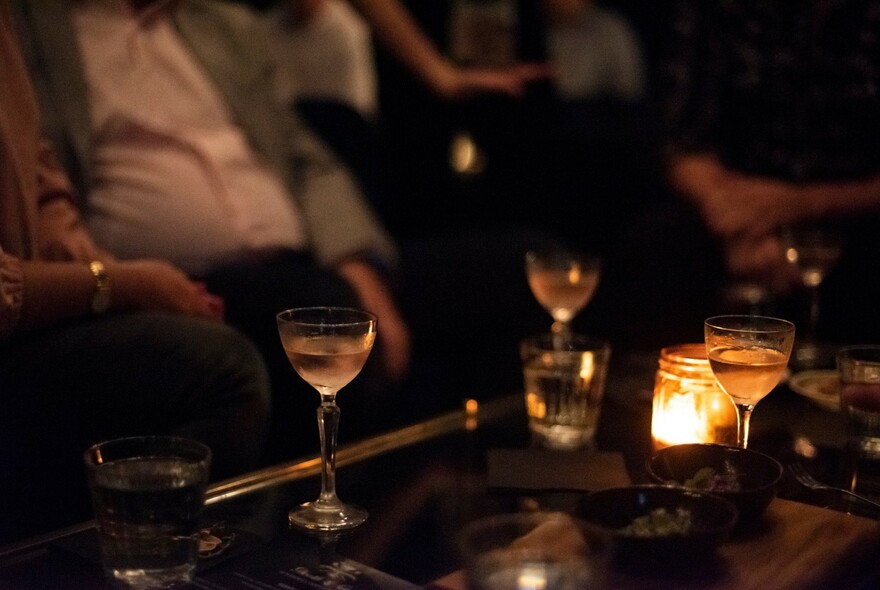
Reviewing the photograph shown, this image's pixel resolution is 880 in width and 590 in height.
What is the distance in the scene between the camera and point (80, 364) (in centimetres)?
129

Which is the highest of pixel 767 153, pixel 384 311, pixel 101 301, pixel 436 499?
pixel 767 153

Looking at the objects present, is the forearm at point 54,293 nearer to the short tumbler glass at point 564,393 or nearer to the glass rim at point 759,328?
the short tumbler glass at point 564,393

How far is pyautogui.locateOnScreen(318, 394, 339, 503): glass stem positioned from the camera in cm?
105

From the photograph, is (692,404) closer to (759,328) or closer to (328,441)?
(759,328)

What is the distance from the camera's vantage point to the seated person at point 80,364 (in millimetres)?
1272

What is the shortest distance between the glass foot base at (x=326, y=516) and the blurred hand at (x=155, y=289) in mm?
494

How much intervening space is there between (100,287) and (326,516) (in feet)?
1.76

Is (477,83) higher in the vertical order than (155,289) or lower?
higher

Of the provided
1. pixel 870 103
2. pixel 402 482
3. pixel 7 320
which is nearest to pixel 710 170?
pixel 870 103

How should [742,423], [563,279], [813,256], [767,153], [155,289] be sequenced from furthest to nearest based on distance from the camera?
[767,153] → [813,256] → [563,279] → [155,289] → [742,423]

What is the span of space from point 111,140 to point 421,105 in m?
1.71

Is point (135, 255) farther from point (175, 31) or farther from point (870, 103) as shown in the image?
point (870, 103)

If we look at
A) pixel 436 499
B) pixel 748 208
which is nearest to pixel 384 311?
pixel 436 499

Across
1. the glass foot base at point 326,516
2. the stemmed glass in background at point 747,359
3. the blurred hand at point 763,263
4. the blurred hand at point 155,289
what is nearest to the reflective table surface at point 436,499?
the glass foot base at point 326,516
